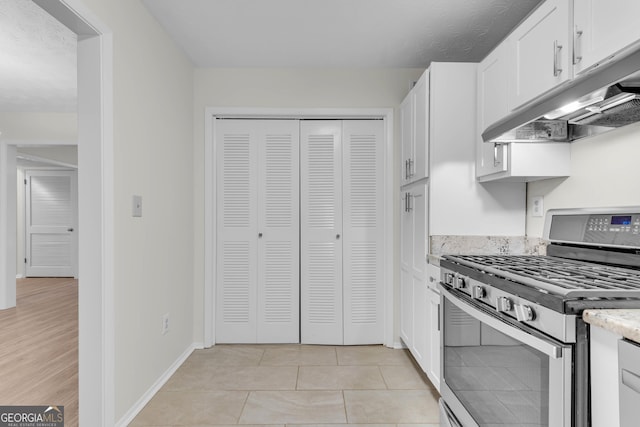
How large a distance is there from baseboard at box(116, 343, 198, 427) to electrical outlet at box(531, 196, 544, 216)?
2636mm

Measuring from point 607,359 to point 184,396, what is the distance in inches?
91.2

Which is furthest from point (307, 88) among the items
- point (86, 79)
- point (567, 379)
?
point (567, 379)

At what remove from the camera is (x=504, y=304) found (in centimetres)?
129

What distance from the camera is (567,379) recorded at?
983 mm

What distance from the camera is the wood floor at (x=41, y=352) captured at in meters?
2.35

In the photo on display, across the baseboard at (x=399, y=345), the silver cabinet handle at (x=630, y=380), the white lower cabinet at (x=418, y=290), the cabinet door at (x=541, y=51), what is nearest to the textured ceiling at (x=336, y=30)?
the cabinet door at (x=541, y=51)

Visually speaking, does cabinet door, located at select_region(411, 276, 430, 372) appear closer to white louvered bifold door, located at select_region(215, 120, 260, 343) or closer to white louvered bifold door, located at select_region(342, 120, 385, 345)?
white louvered bifold door, located at select_region(342, 120, 385, 345)

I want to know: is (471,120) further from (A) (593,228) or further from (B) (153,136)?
(B) (153,136)

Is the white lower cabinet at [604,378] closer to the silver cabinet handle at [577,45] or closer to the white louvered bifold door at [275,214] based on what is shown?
the silver cabinet handle at [577,45]

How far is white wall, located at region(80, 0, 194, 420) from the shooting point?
205 centimetres

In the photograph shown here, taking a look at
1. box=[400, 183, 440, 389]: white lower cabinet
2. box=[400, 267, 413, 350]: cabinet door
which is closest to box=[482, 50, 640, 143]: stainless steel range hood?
box=[400, 183, 440, 389]: white lower cabinet

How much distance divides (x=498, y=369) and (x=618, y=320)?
2.06ft

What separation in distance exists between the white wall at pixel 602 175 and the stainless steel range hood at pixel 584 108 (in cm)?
6

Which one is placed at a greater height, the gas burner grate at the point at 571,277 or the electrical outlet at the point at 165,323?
the gas burner grate at the point at 571,277
